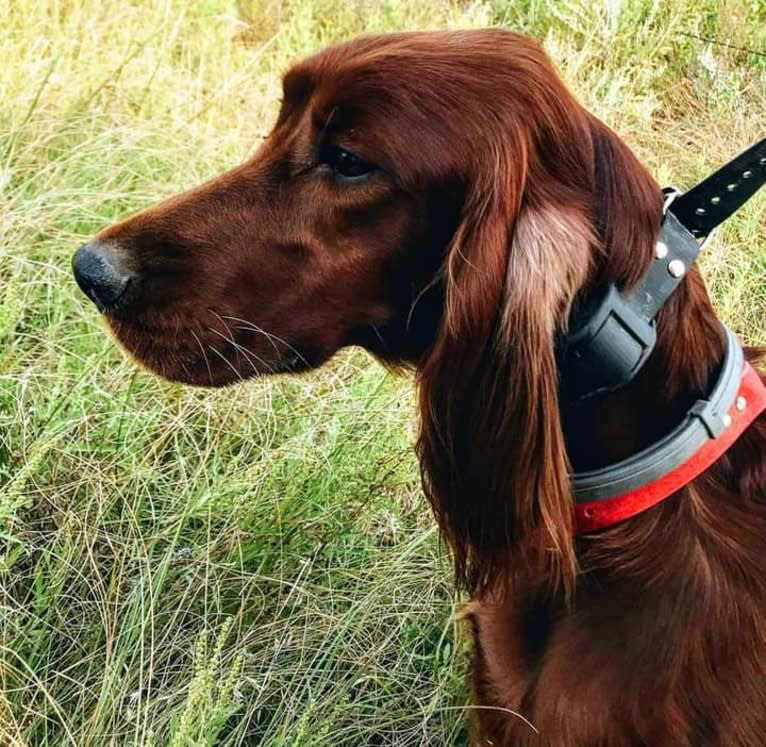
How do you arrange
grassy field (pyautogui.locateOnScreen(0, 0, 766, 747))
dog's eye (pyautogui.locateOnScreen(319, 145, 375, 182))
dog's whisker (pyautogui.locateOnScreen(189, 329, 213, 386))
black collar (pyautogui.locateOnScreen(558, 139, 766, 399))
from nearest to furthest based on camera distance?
black collar (pyautogui.locateOnScreen(558, 139, 766, 399)) → dog's eye (pyautogui.locateOnScreen(319, 145, 375, 182)) → dog's whisker (pyautogui.locateOnScreen(189, 329, 213, 386)) → grassy field (pyautogui.locateOnScreen(0, 0, 766, 747))

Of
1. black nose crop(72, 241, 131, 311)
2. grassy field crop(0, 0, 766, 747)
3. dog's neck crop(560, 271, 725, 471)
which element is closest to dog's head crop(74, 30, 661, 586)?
black nose crop(72, 241, 131, 311)

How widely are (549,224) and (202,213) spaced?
55 centimetres

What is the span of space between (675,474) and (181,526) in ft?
3.45

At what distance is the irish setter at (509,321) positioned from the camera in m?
1.44

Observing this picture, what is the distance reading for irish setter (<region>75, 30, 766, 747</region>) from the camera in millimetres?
1438

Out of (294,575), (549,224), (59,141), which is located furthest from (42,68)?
(549,224)

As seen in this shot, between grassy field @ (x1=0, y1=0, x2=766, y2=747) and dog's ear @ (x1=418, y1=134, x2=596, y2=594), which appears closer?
dog's ear @ (x1=418, y1=134, x2=596, y2=594)

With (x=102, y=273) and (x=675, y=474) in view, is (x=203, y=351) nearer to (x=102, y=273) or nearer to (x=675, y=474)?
(x=102, y=273)

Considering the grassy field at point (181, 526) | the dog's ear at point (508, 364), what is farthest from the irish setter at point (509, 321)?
the grassy field at point (181, 526)

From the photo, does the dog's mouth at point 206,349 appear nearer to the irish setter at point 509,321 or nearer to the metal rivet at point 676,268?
the irish setter at point 509,321

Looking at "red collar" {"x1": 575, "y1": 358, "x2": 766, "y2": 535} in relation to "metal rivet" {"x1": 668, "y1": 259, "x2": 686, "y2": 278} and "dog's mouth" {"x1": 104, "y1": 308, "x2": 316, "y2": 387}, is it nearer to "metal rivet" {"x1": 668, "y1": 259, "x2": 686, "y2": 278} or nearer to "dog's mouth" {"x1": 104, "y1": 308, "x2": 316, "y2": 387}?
"metal rivet" {"x1": 668, "y1": 259, "x2": 686, "y2": 278}

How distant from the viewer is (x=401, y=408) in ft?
8.45

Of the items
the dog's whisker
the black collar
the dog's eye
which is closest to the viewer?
the black collar

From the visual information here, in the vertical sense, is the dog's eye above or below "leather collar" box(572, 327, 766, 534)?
above
